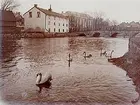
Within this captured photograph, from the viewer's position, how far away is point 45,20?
168cm

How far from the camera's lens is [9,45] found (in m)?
1.68

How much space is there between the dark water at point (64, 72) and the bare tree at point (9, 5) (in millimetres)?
217

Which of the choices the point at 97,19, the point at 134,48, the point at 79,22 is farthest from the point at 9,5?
the point at 134,48

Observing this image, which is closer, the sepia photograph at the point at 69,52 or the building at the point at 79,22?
the sepia photograph at the point at 69,52

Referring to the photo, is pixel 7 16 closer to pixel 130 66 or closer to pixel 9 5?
pixel 9 5

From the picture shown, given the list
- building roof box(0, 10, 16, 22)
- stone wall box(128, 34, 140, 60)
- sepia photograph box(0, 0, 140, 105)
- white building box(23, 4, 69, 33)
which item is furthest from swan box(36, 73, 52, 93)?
stone wall box(128, 34, 140, 60)

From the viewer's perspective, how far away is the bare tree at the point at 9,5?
164cm

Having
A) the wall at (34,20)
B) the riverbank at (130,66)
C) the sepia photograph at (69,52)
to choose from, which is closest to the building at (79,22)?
the sepia photograph at (69,52)

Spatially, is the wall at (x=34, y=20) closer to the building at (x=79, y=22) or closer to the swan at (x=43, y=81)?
the building at (x=79, y=22)

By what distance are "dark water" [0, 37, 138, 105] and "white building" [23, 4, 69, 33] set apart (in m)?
0.08

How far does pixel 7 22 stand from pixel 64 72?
510 millimetres

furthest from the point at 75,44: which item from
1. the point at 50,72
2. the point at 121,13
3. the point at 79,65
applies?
the point at 121,13

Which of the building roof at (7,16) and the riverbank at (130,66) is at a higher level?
the building roof at (7,16)

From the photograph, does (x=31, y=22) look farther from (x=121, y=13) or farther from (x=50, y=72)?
(x=121, y=13)
